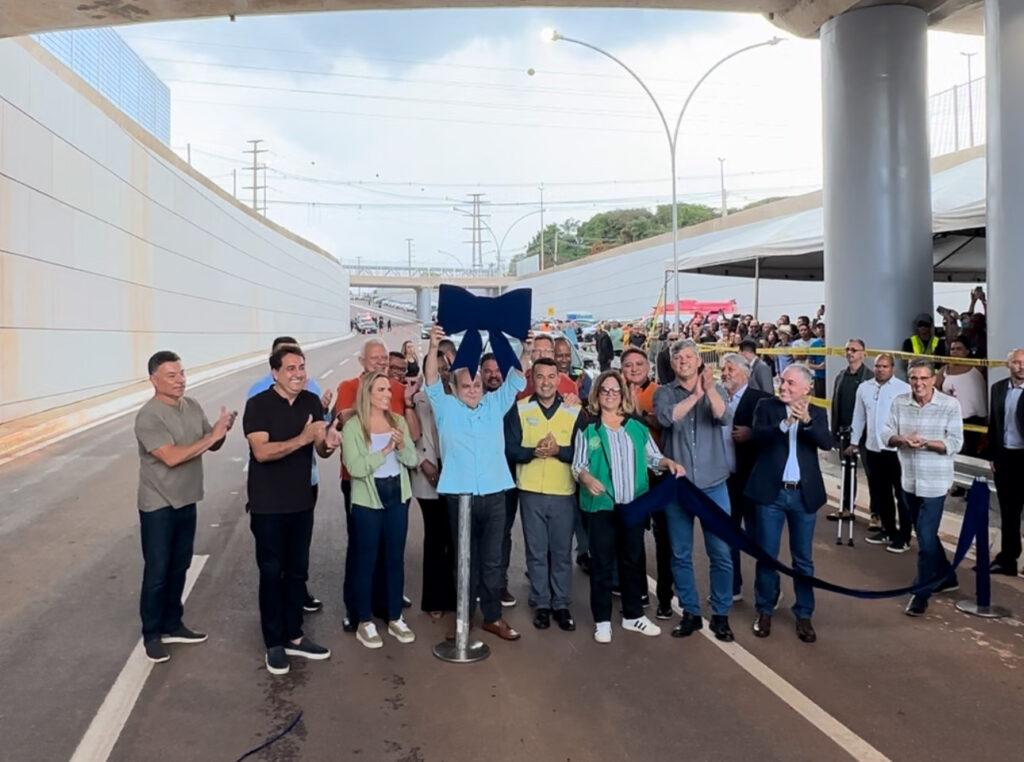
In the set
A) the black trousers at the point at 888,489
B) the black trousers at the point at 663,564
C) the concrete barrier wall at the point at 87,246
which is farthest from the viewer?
the concrete barrier wall at the point at 87,246

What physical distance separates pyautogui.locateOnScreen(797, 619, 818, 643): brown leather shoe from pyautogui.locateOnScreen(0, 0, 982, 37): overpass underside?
9.68 meters

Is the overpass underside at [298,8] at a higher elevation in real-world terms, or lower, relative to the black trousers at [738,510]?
higher

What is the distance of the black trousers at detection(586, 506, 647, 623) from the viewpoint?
17.9 ft

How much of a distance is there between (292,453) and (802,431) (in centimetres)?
341

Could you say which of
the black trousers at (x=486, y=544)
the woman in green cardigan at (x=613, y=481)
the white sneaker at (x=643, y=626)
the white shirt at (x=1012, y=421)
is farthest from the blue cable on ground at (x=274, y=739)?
the white shirt at (x=1012, y=421)

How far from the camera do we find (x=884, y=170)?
1158 centimetres

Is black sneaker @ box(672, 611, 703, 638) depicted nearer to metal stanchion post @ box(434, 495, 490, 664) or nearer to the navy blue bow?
metal stanchion post @ box(434, 495, 490, 664)

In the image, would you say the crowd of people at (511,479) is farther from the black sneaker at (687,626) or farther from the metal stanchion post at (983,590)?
the metal stanchion post at (983,590)

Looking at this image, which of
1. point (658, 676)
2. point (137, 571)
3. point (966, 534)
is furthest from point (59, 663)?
point (966, 534)

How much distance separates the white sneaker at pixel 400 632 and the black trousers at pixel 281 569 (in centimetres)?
63

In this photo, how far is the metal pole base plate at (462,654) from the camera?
5.05 meters

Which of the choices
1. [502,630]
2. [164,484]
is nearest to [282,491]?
[164,484]

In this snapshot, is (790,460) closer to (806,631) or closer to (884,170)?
(806,631)

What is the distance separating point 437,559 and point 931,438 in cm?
381
